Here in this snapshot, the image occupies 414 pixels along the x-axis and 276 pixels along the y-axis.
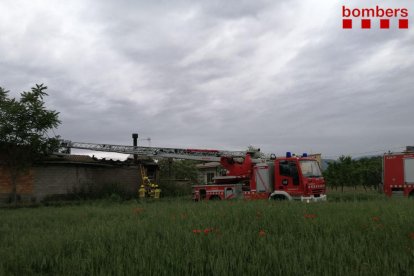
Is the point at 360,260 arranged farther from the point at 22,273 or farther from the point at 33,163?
the point at 33,163

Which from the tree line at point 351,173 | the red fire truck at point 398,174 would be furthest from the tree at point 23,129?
the tree line at point 351,173

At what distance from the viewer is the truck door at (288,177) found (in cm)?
1669

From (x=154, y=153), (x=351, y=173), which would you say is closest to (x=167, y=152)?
(x=154, y=153)

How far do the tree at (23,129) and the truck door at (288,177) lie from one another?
507 inches

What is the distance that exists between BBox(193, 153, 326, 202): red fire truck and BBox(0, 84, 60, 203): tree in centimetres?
925

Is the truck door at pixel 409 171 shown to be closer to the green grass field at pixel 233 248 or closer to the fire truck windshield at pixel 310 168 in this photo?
the fire truck windshield at pixel 310 168

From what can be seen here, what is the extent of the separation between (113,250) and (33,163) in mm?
19890

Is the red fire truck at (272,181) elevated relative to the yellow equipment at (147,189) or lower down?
elevated

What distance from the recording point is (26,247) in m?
6.64

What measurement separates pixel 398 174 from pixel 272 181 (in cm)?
731

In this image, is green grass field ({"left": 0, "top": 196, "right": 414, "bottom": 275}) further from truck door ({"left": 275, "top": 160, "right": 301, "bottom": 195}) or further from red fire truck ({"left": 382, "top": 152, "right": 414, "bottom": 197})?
red fire truck ({"left": 382, "top": 152, "right": 414, "bottom": 197})

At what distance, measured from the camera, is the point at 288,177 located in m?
16.9

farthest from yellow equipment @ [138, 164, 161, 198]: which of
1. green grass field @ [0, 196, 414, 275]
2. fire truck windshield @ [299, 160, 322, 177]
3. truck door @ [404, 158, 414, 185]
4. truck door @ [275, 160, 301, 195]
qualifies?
green grass field @ [0, 196, 414, 275]

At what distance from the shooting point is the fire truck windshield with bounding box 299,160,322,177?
16.8 m
